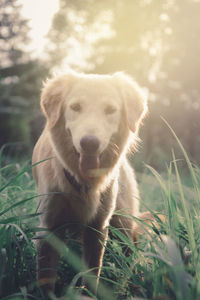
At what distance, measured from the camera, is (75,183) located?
2545mm

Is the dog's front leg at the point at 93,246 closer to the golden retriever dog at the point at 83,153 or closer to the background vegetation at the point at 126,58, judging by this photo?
the golden retriever dog at the point at 83,153

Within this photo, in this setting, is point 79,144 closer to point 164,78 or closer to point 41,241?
point 41,241

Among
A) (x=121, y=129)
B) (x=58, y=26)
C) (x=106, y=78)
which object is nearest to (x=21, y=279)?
(x=121, y=129)

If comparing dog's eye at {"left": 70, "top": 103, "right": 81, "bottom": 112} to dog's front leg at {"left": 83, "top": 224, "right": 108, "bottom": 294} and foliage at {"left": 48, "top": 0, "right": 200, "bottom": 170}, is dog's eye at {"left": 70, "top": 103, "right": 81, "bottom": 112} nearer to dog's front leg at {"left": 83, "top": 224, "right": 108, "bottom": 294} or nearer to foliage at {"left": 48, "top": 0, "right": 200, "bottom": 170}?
dog's front leg at {"left": 83, "top": 224, "right": 108, "bottom": 294}

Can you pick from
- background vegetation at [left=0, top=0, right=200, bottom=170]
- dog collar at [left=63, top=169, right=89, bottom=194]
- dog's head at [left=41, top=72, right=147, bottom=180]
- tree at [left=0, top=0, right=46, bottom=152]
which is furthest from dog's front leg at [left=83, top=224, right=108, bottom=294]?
background vegetation at [left=0, top=0, right=200, bottom=170]

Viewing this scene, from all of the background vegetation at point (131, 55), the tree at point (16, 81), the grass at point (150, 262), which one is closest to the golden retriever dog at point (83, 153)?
the grass at point (150, 262)

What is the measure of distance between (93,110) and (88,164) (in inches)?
15.6

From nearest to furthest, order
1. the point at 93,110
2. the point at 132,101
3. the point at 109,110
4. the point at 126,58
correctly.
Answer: the point at 93,110 < the point at 109,110 < the point at 132,101 < the point at 126,58

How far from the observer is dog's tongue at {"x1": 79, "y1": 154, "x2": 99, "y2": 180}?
2.30 meters

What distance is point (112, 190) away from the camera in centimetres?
282

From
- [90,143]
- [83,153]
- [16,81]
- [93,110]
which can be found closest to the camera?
[90,143]

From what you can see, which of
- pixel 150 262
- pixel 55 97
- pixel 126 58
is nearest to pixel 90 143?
pixel 55 97

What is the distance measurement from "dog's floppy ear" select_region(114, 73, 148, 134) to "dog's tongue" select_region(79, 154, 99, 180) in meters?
0.49

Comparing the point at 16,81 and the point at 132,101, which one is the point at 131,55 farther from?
the point at 132,101
